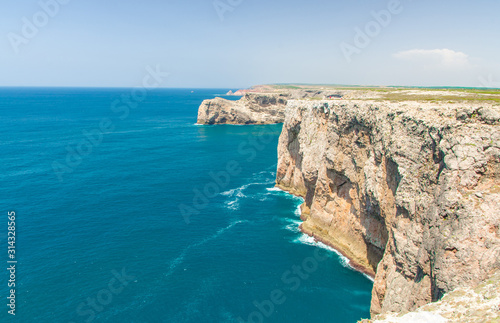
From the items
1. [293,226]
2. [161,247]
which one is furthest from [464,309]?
[161,247]

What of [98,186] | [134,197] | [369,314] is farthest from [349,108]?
[98,186]

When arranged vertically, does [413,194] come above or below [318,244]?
above

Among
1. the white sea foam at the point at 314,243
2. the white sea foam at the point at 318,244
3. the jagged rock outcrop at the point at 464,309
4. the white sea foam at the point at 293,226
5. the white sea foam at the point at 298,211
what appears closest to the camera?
the jagged rock outcrop at the point at 464,309

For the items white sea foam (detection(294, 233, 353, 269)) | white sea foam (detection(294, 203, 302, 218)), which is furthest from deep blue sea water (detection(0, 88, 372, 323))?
white sea foam (detection(294, 203, 302, 218))

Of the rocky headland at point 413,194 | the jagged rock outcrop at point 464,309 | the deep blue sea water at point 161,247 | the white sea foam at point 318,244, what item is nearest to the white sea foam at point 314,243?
the white sea foam at point 318,244

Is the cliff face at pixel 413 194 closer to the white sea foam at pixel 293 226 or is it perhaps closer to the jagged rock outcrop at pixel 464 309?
the jagged rock outcrop at pixel 464 309

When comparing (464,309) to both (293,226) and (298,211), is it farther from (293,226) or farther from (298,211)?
(298,211)

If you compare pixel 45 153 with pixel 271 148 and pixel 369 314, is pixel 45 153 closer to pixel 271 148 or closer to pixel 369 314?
pixel 271 148

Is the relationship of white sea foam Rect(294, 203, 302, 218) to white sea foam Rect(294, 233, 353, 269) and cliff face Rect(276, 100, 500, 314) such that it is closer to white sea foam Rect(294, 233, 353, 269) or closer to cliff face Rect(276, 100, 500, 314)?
white sea foam Rect(294, 233, 353, 269)
